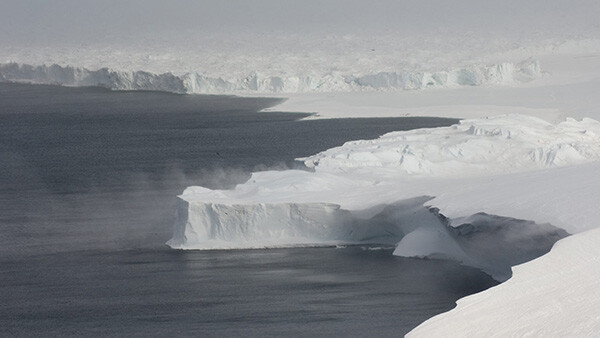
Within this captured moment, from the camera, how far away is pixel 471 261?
18.8m

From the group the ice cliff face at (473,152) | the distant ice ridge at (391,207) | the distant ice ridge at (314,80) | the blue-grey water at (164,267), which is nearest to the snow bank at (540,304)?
the distant ice ridge at (391,207)

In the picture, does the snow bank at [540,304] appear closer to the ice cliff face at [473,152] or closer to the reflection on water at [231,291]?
the reflection on water at [231,291]

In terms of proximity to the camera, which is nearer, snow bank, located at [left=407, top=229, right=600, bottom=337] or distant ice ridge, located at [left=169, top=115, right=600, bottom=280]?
snow bank, located at [left=407, top=229, right=600, bottom=337]

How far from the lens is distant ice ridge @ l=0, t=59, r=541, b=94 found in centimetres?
4625

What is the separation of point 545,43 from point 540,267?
4997cm

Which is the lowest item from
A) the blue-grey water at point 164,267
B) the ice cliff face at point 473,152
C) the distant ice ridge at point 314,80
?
the blue-grey water at point 164,267

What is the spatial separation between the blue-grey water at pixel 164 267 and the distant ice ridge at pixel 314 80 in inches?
401

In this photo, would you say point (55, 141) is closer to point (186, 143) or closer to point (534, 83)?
point (186, 143)

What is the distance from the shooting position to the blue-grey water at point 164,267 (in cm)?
1638

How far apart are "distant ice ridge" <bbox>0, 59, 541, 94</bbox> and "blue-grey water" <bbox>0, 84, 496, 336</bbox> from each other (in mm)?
10173

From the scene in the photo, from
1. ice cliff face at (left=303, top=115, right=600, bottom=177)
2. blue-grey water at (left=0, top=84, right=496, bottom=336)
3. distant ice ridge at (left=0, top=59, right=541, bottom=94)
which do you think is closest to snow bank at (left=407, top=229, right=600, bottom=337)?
blue-grey water at (left=0, top=84, right=496, bottom=336)

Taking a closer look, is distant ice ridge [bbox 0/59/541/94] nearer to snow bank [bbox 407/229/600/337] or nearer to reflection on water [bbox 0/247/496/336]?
reflection on water [bbox 0/247/496/336]

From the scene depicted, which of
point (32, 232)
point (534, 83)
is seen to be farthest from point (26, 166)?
point (534, 83)

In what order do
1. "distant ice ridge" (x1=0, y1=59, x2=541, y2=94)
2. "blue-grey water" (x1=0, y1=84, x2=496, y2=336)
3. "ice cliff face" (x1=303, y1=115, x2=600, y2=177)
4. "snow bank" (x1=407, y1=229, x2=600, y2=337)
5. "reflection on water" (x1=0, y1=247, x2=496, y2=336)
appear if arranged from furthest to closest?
"distant ice ridge" (x1=0, y1=59, x2=541, y2=94), "ice cliff face" (x1=303, y1=115, x2=600, y2=177), "blue-grey water" (x1=0, y1=84, x2=496, y2=336), "reflection on water" (x1=0, y1=247, x2=496, y2=336), "snow bank" (x1=407, y1=229, x2=600, y2=337)
